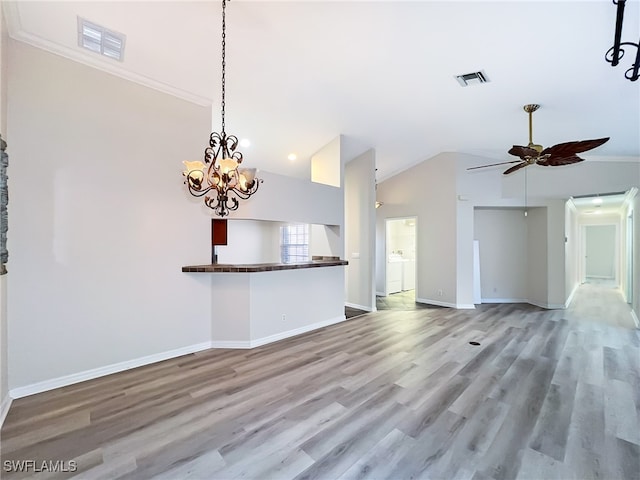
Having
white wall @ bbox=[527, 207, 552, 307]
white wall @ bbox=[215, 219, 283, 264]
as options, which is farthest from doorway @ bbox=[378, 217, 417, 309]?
white wall @ bbox=[215, 219, 283, 264]

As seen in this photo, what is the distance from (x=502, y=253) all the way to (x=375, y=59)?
5.98 meters

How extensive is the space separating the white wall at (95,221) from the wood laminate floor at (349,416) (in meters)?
0.42

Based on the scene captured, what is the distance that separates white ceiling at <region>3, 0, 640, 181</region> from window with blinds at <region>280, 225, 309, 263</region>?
3.38 meters

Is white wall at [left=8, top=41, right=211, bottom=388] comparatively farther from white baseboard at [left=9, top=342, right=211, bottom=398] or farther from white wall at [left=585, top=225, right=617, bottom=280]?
white wall at [left=585, top=225, right=617, bottom=280]

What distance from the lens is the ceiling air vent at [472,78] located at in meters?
3.42

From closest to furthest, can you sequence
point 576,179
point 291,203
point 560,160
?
point 560,160 < point 291,203 < point 576,179

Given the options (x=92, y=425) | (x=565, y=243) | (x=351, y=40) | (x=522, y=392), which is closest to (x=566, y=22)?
(x=351, y=40)

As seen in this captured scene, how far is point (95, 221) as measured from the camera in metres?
3.14

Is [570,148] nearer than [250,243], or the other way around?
[570,148]

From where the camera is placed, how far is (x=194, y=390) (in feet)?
9.50

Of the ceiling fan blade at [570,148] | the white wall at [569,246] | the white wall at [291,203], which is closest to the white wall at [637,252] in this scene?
the white wall at [569,246]

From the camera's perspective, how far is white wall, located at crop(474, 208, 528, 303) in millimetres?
7195

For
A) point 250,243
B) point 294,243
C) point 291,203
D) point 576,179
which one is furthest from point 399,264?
point 291,203

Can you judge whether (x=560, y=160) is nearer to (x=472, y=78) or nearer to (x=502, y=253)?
(x=472, y=78)
